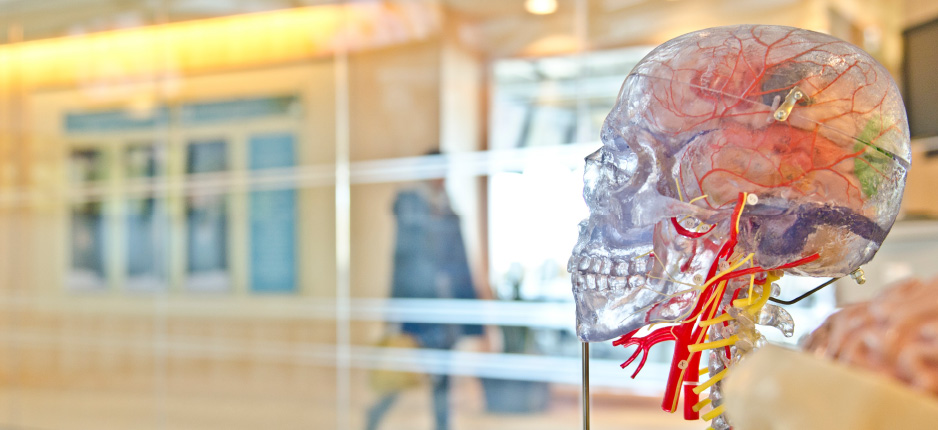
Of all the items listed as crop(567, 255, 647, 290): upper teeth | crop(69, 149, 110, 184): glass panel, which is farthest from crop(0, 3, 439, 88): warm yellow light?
crop(567, 255, 647, 290): upper teeth

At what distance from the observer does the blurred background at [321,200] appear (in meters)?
3.45

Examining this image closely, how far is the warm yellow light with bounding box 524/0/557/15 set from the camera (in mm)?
3584

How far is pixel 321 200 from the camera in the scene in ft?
13.8

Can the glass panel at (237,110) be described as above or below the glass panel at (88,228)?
above

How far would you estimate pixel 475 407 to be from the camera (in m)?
3.79

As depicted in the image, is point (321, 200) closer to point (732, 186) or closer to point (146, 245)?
point (146, 245)

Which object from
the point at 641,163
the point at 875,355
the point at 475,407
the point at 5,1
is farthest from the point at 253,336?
the point at 875,355

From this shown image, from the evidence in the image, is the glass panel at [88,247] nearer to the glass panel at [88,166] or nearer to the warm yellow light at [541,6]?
the glass panel at [88,166]

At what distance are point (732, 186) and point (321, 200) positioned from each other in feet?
12.2

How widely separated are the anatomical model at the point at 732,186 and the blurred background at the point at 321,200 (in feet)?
7.63

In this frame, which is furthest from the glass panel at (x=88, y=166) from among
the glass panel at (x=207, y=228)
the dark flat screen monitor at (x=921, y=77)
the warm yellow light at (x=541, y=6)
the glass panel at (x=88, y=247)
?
the dark flat screen monitor at (x=921, y=77)

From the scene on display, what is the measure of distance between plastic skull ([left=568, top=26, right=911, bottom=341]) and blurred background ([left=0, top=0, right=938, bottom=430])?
7.63 feet

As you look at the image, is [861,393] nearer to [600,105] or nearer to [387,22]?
[600,105]

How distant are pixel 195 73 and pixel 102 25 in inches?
33.6
